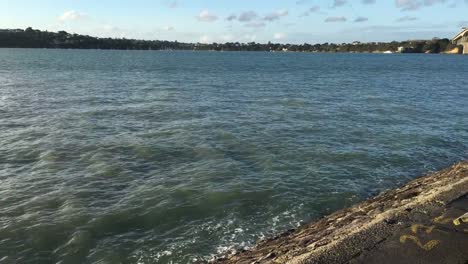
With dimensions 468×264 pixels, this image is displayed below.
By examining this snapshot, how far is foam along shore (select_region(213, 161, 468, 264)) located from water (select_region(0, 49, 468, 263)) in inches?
68.5

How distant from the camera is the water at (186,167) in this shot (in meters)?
14.7

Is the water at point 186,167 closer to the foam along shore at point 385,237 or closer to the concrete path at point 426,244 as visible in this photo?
the foam along shore at point 385,237

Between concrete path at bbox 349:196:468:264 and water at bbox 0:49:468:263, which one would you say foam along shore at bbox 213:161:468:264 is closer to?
concrete path at bbox 349:196:468:264

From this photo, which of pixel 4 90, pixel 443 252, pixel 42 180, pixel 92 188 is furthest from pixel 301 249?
pixel 4 90

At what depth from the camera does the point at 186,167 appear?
2177cm

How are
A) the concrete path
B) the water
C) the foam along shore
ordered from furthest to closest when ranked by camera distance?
the water < the foam along shore < the concrete path

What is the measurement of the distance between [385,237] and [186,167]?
12657 mm

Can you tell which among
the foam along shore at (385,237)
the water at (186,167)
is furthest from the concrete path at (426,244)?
the water at (186,167)

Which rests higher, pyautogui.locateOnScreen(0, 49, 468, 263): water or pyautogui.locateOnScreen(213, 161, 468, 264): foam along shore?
pyautogui.locateOnScreen(213, 161, 468, 264): foam along shore

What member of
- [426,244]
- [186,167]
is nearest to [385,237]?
[426,244]

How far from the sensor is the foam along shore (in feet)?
31.9

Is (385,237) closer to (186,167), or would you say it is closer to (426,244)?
(426,244)

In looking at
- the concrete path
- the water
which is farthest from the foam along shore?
the water

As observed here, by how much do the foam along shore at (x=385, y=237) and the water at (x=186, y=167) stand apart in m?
1.74
